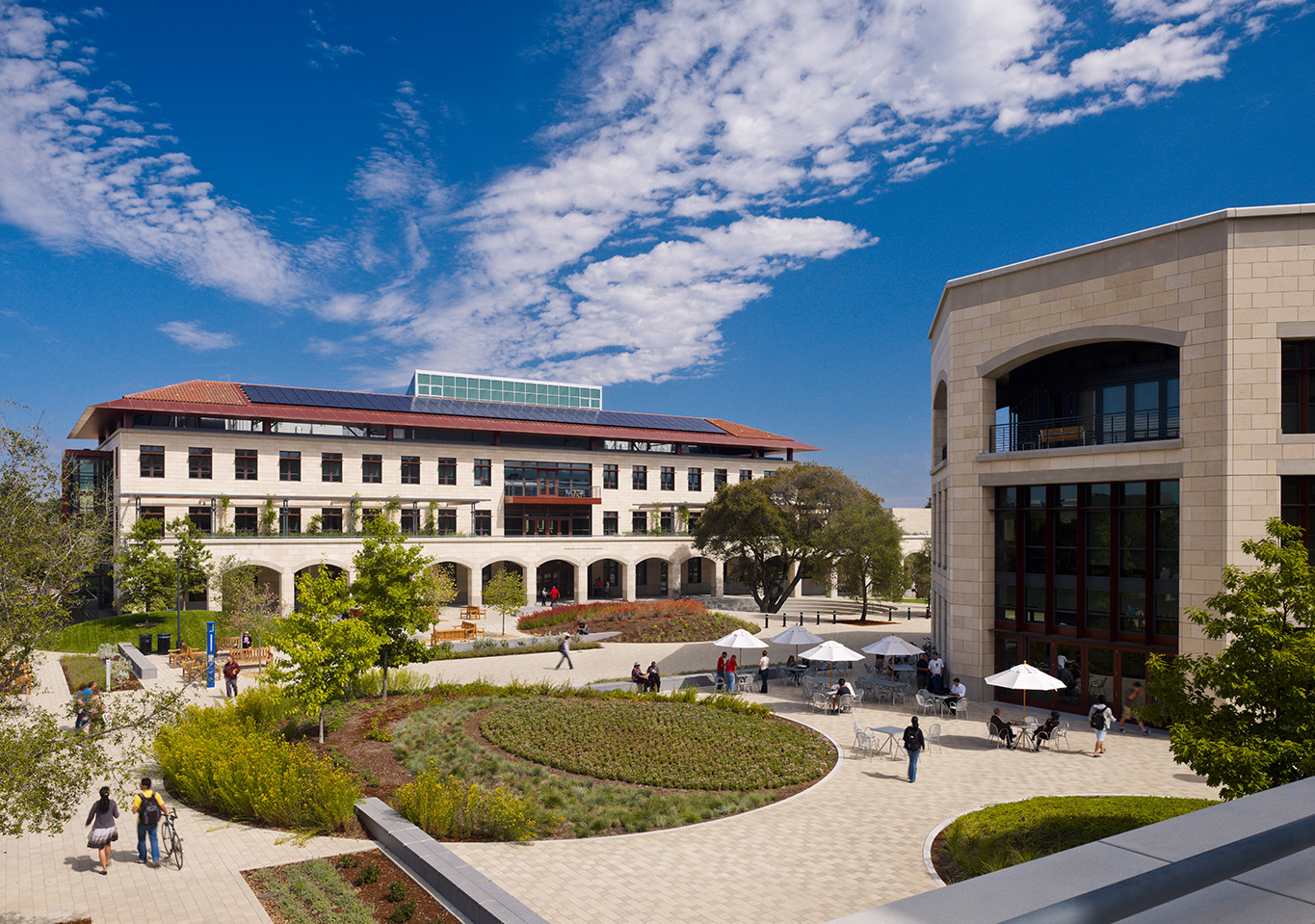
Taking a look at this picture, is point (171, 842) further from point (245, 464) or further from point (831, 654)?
point (245, 464)

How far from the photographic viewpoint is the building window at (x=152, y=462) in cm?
4684

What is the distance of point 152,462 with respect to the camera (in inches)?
1857

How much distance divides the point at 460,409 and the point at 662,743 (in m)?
46.1

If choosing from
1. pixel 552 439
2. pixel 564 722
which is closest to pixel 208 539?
pixel 552 439

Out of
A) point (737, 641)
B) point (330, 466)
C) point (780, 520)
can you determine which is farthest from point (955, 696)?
point (330, 466)

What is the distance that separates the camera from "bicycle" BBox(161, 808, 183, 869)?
1334 cm

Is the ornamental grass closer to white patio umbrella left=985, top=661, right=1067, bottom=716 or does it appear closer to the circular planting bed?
the circular planting bed

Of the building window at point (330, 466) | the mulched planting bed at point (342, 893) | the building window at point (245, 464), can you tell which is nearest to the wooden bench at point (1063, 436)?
the mulched planting bed at point (342, 893)

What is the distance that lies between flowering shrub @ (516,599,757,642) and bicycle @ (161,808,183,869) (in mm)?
27743

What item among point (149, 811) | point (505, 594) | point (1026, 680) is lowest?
point (505, 594)

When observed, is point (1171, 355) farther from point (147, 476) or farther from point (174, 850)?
point (147, 476)

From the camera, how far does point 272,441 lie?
2004 inches

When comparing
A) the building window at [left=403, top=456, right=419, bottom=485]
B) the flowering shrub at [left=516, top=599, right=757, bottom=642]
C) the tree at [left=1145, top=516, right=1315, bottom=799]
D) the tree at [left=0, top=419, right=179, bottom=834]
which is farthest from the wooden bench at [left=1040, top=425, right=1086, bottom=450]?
the building window at [left=403, top=456, right=419, bottom=485]

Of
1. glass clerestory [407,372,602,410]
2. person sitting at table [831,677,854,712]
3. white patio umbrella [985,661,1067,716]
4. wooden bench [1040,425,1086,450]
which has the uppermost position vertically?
glass clerestory [407,372,602,410]
